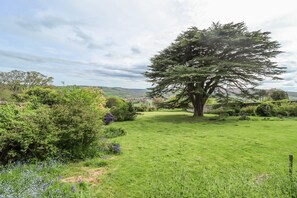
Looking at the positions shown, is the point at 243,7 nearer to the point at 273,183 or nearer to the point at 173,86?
the point at 173,86

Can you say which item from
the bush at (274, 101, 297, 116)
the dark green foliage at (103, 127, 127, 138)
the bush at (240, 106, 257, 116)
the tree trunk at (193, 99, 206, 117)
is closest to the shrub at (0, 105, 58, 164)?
the dark green foliage at (103, 127, 127, 138)

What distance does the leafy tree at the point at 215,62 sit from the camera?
43.5 ft

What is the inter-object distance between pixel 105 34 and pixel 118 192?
11.6 meters

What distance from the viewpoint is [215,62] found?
563 inches

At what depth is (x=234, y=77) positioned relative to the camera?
14578mm

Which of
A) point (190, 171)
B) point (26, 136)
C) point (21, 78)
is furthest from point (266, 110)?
point (21, 78)

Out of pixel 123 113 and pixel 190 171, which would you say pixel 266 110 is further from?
pixel 190 171

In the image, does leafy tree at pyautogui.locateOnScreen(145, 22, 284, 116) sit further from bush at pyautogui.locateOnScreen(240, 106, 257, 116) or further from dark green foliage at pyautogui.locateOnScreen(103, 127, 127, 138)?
dark green foliage at pyautogui.locateOnScreen(103, 127, 127, 138)

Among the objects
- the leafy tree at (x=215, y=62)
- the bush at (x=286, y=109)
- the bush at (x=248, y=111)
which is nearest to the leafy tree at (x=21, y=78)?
the leafy tree at (x=215, y=62)

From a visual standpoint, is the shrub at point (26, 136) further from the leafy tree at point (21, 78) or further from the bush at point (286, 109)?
the leafy tree at point (21, 78)

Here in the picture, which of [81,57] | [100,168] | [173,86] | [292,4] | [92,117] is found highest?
[292,4]

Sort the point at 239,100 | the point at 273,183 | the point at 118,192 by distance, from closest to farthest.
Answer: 1. the point at 273,183
2. the point at 118,192
3. the point at 239,100

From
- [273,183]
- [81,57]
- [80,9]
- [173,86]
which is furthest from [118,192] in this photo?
[81,57]

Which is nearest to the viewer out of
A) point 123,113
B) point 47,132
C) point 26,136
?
point 26,136
